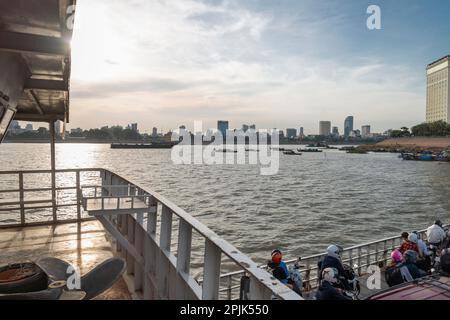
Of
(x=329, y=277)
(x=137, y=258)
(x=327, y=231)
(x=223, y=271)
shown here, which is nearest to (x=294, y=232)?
(x=327, y=231)

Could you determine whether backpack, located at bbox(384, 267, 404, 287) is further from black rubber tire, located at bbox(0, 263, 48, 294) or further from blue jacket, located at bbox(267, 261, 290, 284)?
black rubber tire, located at bbox(0, 263, 48, 294)

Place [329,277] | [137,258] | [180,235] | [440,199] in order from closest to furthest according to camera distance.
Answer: [180,235]
[137,258]
[329,277]
[440,199]

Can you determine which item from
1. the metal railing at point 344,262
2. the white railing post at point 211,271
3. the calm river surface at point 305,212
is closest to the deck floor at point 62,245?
the metal railing at point 344,262

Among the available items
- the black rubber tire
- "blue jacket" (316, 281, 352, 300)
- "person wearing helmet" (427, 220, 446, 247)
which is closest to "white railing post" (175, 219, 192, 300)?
the black rubber tire

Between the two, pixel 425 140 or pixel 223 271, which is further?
pixel 425 140

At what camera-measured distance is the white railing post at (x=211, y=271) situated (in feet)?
9.86

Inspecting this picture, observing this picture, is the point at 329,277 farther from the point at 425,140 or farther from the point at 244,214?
the point at 425,140

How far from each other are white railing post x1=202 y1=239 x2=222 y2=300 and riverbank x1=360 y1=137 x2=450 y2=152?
165902mm

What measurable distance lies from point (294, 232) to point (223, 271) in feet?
27.4

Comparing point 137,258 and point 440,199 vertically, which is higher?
point 137,258

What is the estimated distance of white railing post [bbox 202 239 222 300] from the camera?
3.01 meters

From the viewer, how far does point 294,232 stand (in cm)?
2228
